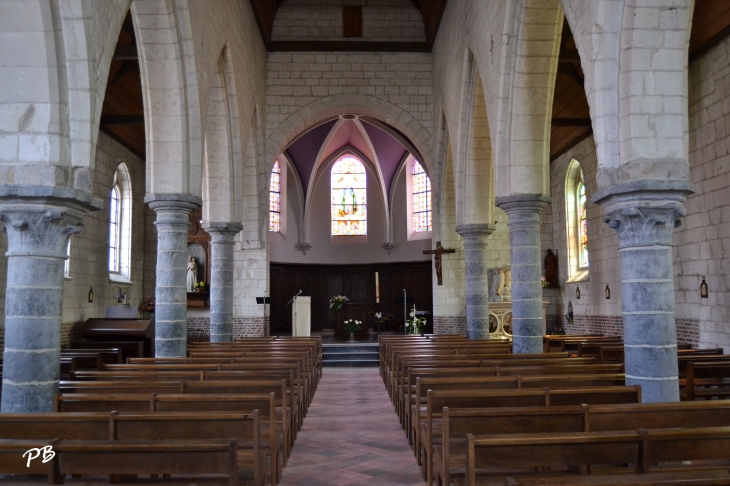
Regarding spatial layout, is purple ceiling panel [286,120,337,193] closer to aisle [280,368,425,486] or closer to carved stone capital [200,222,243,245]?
carved stone capital [200,222,243,245]

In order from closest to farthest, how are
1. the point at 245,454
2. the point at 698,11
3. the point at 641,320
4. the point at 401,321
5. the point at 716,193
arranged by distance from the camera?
1. the point at 245,454
2. the point at 641,320
3. the point at 698,11
4. the point at 716,193
5. the point at 401,321

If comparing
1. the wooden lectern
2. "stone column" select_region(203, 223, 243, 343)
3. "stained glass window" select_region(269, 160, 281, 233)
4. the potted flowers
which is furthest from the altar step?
"stained glass window" select_region(269, 160, 281, 233)

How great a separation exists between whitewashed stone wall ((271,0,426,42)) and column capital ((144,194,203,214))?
9639 millimetres

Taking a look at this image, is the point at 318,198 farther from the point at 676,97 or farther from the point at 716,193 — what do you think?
the point at 676,97

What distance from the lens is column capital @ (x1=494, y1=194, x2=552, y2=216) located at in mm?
9727

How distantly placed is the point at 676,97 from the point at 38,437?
19.3 feet

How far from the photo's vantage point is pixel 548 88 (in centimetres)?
958

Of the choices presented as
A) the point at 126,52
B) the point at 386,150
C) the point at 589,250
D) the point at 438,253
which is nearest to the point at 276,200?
the point at 386,150

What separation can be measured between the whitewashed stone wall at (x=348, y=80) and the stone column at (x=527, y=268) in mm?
8462

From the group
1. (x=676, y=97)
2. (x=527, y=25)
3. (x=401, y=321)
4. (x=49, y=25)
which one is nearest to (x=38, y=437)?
(x=49, y=25)

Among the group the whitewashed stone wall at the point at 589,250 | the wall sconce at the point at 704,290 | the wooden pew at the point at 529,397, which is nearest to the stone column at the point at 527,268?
the wall sconce at the point at 704,290

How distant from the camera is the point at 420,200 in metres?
24.5

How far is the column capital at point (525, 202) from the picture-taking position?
9727mm

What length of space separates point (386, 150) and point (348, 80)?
22.5ft
